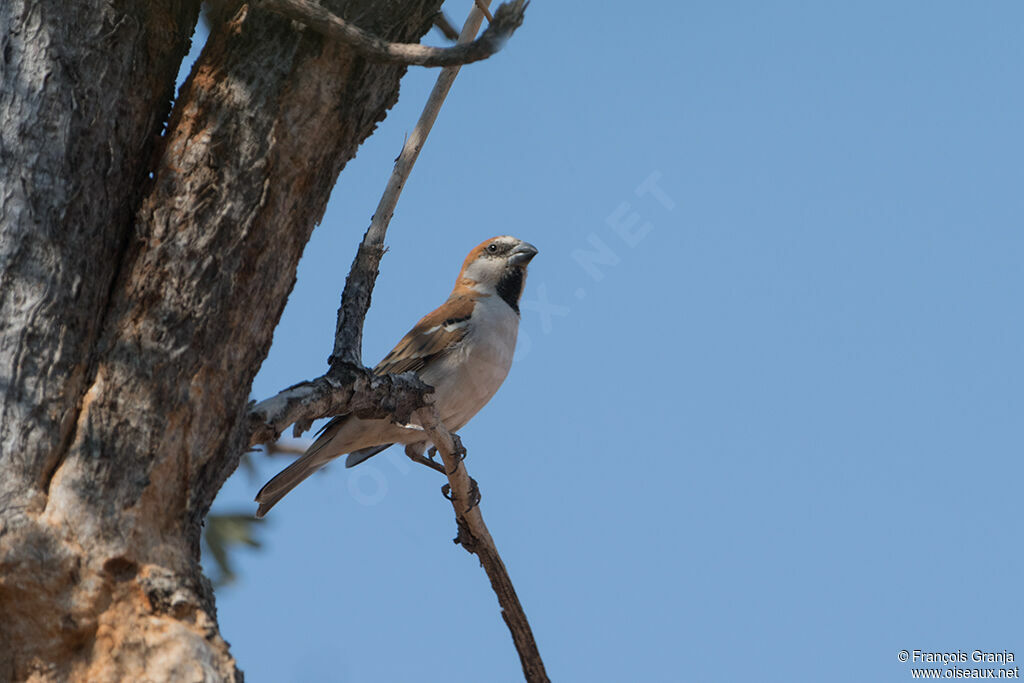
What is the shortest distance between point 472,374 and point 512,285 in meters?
1.28

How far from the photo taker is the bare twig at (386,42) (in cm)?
279

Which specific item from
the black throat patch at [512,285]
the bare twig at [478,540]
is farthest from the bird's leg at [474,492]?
the black throat patch at [512,285]

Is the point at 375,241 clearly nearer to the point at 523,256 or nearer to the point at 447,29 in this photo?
the point at 447,29

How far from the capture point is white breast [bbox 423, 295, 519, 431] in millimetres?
6426

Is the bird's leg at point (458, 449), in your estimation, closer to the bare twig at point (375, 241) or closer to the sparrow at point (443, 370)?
the sparrow at point (443, 370)

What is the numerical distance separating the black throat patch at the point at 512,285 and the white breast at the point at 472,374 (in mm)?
714

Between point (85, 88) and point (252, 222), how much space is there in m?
0.59

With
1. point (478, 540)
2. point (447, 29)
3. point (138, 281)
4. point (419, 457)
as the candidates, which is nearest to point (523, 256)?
point (419, 457)

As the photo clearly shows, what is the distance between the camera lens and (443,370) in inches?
255

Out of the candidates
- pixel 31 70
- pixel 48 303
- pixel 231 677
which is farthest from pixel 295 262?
pixel 231 677

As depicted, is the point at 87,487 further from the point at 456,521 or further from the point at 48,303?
the point at 456,521

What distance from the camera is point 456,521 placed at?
4.81m

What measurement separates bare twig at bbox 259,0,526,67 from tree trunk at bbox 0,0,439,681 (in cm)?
9

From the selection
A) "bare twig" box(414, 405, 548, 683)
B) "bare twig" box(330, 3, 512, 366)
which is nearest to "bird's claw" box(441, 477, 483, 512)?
"bare twig" box(414, 405, 548, 683)
